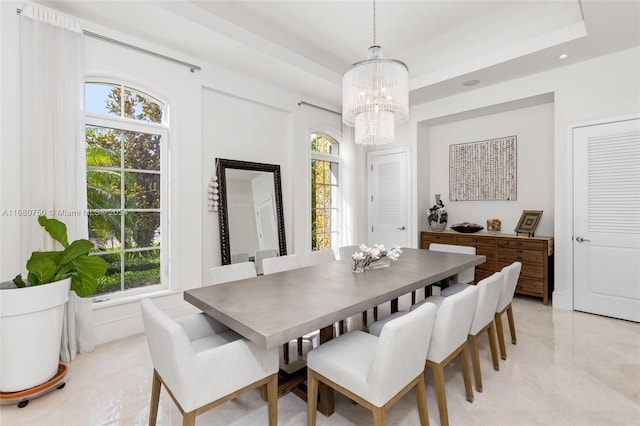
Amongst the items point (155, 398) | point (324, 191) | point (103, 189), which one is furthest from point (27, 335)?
point (324, 191)

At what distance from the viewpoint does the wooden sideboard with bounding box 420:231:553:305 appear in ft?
12.7

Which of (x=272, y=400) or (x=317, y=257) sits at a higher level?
(x=317, y=257)

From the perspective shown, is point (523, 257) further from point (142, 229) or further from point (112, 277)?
point (112, 277)

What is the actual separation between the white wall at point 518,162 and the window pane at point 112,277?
424cm

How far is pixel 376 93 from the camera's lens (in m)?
2.59

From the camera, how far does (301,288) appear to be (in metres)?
2.06

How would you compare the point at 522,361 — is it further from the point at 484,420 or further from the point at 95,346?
the point at 95,346

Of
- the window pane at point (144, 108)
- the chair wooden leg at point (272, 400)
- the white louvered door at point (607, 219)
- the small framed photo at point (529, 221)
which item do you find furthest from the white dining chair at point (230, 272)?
the white louvered door at point (607, 219)

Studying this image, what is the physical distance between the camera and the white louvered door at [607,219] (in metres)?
3.32

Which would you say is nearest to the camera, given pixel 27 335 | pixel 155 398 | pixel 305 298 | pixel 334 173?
pixel 155 398

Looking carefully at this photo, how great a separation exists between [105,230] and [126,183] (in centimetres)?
50

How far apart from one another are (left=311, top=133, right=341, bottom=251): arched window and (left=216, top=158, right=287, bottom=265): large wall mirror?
2.97 feet

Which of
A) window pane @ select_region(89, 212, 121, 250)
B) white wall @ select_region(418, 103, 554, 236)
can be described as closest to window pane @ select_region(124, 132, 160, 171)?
window pane @ select_region(89, 212, 121, 250)

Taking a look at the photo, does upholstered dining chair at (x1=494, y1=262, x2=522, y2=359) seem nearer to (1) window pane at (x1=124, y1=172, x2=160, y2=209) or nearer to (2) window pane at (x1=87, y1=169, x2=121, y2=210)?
(1) window pane at (x1=124, y1=172, x2=160, y2=209)
